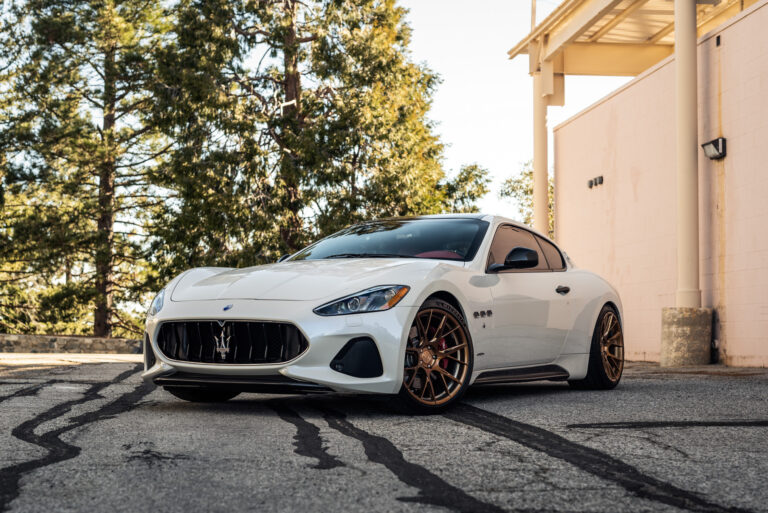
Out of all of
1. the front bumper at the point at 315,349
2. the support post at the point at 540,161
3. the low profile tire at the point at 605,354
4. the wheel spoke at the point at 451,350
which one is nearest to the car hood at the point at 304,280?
the front bumper at the point at 315,349

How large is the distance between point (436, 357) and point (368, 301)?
24.3 inches

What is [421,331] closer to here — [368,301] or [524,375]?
[368,301]

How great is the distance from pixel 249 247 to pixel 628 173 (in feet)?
34.9

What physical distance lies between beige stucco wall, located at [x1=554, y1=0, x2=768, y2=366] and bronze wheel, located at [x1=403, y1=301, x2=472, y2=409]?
21.8 feet

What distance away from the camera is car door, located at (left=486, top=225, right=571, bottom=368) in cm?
650

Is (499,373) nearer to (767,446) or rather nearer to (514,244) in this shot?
(514,244)

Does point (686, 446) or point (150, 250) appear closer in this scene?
point (686, 446)

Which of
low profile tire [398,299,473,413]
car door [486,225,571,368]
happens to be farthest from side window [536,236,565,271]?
low profile tire [398,299,473,413]

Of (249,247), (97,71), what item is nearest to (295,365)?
(249,247)

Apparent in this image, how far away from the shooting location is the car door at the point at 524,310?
21.3 feet

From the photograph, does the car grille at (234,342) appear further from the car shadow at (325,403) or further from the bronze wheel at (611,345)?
the bronze wheel at (611,345)

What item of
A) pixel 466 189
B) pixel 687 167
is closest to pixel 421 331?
pixel 687 167

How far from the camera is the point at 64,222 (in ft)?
92.8

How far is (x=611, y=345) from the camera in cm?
798
